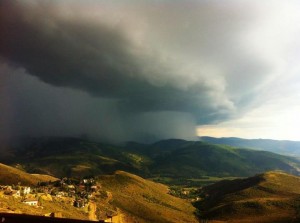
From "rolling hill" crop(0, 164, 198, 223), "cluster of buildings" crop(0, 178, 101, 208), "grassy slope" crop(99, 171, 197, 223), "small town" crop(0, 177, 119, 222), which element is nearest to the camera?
"small town" crop(0, 177, 119, 222)

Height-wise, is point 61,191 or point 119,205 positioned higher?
point 61,191

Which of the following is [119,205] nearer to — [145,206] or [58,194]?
[145,206]

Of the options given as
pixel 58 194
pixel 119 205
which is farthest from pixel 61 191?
pixel 119 205

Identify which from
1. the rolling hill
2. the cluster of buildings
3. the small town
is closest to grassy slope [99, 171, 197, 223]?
the rolling hill

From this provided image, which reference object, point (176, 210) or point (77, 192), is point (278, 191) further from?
point (77, 192)

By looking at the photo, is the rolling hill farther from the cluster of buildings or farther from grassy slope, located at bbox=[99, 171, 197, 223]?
the cluster of buildings

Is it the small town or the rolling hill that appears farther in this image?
the rolling hill

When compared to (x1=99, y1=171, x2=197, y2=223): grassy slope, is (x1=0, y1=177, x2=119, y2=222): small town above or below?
above

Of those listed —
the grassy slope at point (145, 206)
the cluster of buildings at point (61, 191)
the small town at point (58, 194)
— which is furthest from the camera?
the grassy slope at point (145, 206)

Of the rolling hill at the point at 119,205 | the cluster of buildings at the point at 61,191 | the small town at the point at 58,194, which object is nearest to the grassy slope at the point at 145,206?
the rolling hill at the point at 119,205

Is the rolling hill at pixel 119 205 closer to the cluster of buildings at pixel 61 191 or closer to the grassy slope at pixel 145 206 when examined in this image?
the grassy slope at pixel 145 206

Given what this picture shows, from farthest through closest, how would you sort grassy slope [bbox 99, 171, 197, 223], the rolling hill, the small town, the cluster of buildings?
grassy slope [bbox 99, 171, 197, 223], the cluster of buildings, the rolling hill, the small town
